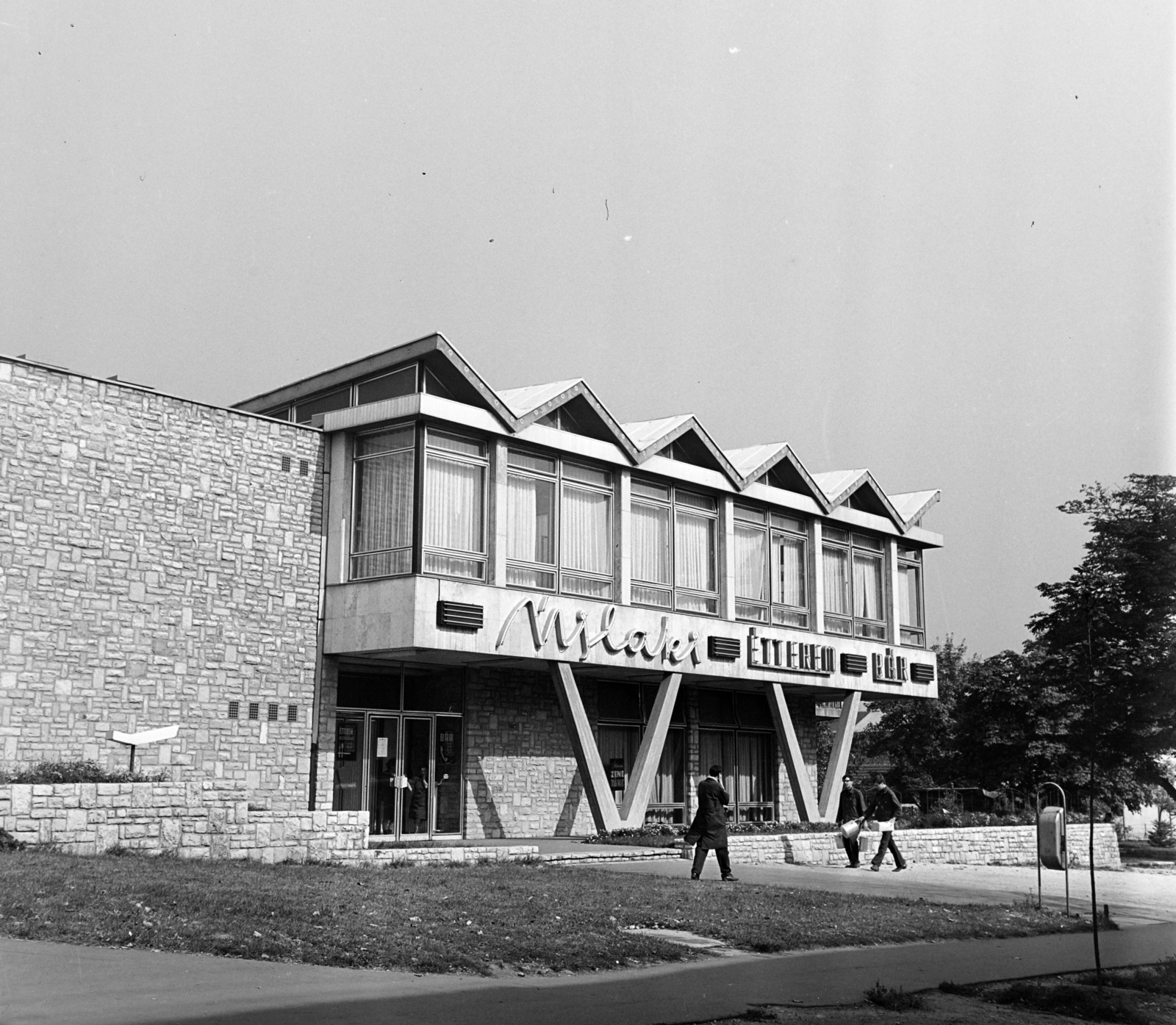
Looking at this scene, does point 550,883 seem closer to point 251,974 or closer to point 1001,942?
point 1001,942

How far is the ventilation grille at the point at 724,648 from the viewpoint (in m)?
29.5

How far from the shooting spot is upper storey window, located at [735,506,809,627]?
31516 mm

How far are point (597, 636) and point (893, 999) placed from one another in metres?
16.5

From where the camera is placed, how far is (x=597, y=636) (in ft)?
86.6

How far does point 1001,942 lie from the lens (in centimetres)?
1484

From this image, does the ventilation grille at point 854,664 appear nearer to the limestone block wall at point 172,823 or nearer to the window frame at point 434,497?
the window frame at point 434,497

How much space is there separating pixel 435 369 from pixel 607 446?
452 cm

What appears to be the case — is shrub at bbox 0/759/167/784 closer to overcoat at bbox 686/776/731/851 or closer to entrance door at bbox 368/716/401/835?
entrance door at bbox 368/716/401/835

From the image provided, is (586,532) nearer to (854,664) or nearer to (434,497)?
(434,497)

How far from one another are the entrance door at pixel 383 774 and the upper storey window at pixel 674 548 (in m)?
5.95

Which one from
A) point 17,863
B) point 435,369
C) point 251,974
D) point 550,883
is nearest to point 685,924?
point 550,883

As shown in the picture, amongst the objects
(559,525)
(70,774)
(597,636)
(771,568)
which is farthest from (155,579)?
(771,568)

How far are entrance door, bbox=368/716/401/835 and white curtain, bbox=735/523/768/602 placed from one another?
362 inches

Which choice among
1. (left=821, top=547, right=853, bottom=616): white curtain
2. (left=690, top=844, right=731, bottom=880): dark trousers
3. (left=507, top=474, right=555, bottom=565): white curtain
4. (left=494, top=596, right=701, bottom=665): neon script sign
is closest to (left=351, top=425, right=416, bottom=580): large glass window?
(left=507, top=474, right=555, bottom=565): white curtain
